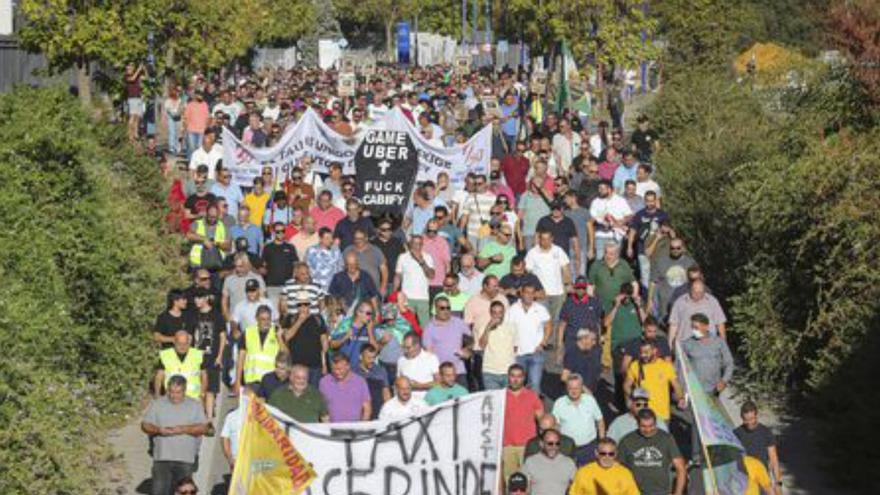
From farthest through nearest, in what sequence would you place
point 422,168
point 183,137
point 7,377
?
point 183,137, point 422,168, point 7,377

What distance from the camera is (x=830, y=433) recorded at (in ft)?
58.5

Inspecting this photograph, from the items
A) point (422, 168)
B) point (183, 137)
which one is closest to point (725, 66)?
point (183, 137)

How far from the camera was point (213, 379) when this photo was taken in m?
17.3

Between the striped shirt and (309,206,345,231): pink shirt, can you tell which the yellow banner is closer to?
the striped shirt

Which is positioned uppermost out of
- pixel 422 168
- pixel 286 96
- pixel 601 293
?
pixel 286 96

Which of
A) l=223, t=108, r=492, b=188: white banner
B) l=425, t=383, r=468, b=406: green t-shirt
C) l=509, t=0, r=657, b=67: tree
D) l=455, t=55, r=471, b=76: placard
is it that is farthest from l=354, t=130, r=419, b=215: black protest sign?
l=455, t=55, r=471, b=76: placard

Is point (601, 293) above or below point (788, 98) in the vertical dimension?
below

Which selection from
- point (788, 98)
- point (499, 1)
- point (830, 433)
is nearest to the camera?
point (830, 433)

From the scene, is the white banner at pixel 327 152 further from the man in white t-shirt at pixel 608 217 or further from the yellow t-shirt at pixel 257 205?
the man in white t-shirt at pixel 608 217

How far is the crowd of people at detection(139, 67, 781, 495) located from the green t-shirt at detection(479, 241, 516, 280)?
4 cm

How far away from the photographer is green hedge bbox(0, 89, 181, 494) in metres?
13.9

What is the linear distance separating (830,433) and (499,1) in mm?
63207

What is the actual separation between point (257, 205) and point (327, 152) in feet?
11.8

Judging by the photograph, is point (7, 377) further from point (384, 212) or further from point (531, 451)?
point (384, 212)
